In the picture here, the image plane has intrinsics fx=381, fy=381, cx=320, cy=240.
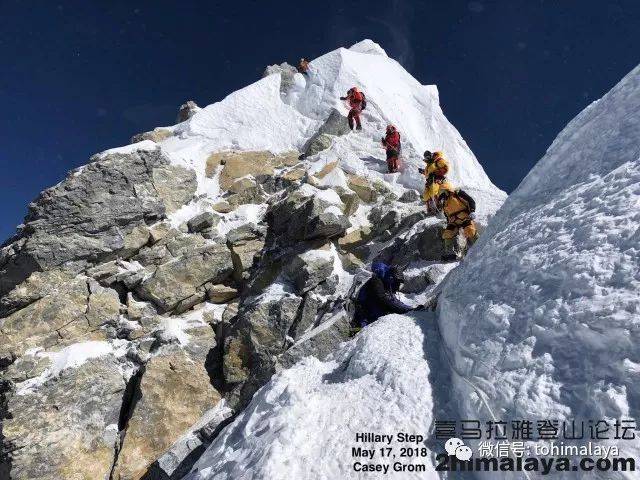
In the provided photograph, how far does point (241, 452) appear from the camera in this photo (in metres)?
4.38

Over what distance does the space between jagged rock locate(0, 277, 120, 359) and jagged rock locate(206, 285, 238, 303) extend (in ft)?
9.49

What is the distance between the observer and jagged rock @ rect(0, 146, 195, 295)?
12500 millimetres

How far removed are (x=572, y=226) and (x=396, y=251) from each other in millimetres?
7321

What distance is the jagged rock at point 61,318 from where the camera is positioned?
11.1 metres

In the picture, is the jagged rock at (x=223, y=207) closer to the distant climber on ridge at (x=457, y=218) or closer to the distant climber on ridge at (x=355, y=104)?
the distant climber on ridge at (x=355, y=104)

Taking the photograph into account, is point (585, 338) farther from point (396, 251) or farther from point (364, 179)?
point (364, 179)

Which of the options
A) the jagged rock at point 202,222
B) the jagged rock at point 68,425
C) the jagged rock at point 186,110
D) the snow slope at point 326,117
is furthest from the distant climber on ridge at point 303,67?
the jagged rock at point 68,425

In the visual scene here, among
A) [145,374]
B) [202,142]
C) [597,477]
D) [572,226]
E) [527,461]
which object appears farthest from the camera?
[202,142]

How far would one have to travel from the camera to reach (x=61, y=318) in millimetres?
11594

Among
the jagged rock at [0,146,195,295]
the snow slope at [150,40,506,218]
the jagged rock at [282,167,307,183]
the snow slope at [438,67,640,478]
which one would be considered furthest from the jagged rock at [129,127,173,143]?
the snow slope at [438,67,640,478]

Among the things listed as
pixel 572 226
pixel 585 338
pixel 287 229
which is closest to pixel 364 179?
pixel 287 229

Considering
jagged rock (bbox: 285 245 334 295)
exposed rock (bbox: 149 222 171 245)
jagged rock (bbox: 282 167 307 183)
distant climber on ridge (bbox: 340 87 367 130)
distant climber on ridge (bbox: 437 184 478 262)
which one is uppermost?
distant climber on ridge (bbox: 340 87 367 130)

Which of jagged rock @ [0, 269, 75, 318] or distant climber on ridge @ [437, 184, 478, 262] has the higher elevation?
distant climber on ridge @ [437, 184, 478, 262]

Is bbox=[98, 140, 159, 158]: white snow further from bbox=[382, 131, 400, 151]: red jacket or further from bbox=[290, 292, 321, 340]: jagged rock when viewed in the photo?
bbox=[382, 131, 400, 151]: red jacket
